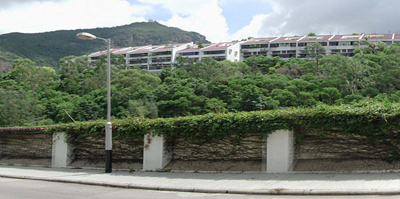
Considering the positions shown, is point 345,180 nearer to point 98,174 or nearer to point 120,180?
point 120,180

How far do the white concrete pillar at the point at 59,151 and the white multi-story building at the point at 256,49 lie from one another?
82797 millimetres

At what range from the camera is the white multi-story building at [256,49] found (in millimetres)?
106188

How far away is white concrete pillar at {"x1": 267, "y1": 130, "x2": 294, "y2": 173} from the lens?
41.6 feet

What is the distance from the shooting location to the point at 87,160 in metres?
18.2

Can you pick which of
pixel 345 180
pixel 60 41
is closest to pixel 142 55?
pixel 60 41

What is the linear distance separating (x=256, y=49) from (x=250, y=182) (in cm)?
10841

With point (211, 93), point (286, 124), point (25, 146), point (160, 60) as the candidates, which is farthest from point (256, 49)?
point (286, 124)

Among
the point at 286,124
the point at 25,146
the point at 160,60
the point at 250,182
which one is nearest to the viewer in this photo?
the point at 250,182

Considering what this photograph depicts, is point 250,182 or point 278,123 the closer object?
point 250,182

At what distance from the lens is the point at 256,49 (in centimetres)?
11700

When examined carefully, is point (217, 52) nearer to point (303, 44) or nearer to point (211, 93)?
point (303, 44)

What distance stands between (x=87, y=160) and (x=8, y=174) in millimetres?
3527

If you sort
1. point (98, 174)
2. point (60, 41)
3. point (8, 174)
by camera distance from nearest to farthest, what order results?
1. point (98, 174)
2. point (8, 174)
3. point (60, 41)

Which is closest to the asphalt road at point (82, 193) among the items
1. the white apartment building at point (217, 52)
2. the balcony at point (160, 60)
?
the white apartment building at point (217, 52)
